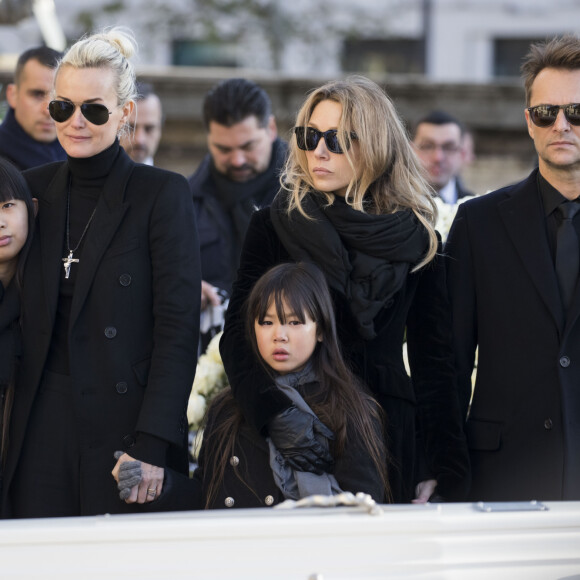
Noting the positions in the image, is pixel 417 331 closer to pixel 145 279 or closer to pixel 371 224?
pixel 371 224

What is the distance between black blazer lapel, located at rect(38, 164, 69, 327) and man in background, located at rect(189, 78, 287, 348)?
1.67m

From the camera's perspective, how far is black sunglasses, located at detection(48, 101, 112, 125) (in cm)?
342

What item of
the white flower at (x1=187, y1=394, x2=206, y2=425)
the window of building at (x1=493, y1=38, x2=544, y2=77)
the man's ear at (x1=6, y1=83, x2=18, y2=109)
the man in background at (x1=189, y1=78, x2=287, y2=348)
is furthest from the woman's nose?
the window of building at (x1=493, y1=38, x2=544, y2=77)

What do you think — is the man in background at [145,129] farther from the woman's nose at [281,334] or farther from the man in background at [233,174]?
the woman's nose at [281,334]

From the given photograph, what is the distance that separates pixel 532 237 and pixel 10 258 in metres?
1.69

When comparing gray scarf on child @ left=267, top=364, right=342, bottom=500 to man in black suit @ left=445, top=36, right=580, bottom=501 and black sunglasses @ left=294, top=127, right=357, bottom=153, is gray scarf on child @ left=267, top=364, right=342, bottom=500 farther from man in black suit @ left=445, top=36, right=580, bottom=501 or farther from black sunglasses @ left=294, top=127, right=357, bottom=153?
black sunglasses @ left=294, top=127, right=357, bottom=153

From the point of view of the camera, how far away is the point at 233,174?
17.2ft

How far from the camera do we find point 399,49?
1986 cm

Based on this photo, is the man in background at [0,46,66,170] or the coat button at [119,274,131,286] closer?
the coat button at [119,274,131,286]

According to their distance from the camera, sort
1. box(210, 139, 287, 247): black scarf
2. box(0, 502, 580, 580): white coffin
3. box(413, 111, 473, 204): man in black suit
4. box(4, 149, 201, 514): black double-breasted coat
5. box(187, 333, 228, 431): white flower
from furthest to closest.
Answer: box(413, 111, 473, 204): man in black suit → box(210, 139, 287, 247): black scarf → box(187, 333, 228, 431): white flower → box(4, 149, 201, 514): black double-breasted coat → box(0, 502, 580, 580): white coffin

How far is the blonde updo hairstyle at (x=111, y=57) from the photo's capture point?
343 cm

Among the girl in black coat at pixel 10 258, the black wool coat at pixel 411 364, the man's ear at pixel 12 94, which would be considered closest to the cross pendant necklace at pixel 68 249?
the girl in black coat at pixel 10 258

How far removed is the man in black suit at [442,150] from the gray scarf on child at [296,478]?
143 inches

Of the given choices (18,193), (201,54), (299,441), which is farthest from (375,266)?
(201,54)
